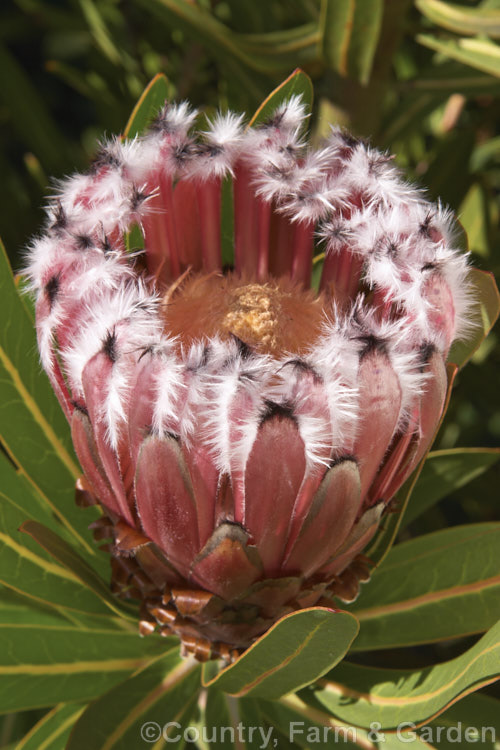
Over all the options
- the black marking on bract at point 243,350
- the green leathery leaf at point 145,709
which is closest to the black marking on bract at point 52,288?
the black marking on bract at point 243,350

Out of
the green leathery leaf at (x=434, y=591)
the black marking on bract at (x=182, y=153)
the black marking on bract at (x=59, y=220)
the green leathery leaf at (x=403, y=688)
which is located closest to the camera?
the green leathery leaf at (x=403, y=688)

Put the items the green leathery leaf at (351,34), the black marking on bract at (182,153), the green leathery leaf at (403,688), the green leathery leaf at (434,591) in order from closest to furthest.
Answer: the green leathery leaf at (403,688) < the black marking on bract at (182,153) < the green leathery leaf at (434,591) < the green leathery leaf at (351,34)

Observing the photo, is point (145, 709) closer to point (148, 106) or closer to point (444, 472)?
point (444, 472)

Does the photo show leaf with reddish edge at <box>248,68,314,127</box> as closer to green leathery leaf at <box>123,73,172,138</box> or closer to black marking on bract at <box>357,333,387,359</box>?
green leathery leaf at <box>123,73,172,138</box>

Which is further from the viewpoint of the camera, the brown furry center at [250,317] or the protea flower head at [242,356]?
the brown furry center at [250,317]

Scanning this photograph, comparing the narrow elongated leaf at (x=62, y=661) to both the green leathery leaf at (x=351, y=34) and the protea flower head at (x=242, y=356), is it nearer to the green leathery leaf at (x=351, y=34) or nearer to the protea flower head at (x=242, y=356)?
the protea flower head at (x=242, y=356)

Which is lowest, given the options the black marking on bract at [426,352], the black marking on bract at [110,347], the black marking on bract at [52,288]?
the black marking on bract at [426,352]

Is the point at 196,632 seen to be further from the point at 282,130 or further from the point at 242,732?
the point at 282,130

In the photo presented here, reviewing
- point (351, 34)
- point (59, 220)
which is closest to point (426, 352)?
point (59, 220)
